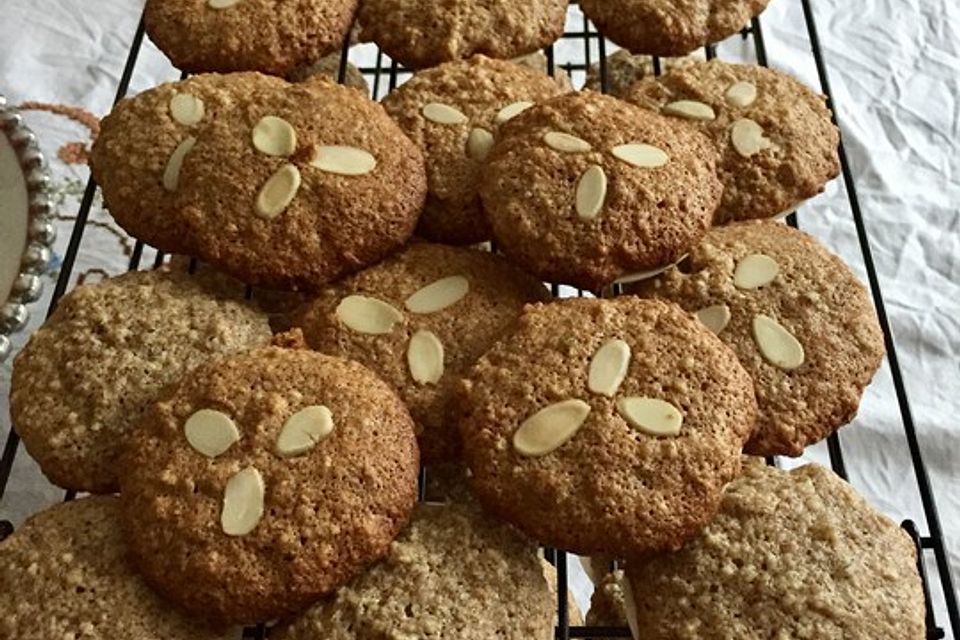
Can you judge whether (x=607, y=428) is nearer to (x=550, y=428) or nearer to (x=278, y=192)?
(x=550, y=428)

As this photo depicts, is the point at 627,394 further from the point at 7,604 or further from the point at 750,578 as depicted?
the point at 7,604

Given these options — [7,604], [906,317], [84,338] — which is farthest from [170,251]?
[906,317]

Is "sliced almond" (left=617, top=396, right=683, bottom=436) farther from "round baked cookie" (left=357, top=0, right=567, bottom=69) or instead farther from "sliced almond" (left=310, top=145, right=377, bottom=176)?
"round baked cookie" (left=357, top=0, right=567, bottom=69)

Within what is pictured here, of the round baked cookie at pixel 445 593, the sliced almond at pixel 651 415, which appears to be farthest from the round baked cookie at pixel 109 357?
the sliced almond at pixel 651 415

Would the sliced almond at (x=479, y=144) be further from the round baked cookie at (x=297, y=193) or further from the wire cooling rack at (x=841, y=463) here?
the wire cooling rack at (x=841, y=463)

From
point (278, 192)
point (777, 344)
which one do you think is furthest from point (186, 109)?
point (777, 344)
